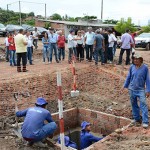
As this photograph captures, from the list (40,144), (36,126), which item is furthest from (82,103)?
(36,126)

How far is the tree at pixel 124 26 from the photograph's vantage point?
Answer: 40125 mm

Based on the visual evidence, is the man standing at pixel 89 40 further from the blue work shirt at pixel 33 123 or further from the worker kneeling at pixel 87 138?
the blue work shirt at pixel 33 123

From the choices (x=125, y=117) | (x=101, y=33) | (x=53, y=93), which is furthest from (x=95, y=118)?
(x=101, y=33)

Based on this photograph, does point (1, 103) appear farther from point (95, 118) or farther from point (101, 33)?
point (101, 33)

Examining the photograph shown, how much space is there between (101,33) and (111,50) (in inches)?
40.0

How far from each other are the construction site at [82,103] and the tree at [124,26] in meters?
28.0

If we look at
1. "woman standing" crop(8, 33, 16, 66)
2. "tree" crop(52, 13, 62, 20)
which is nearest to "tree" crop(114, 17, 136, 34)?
"tree" crop(52, 13, 62, 20)

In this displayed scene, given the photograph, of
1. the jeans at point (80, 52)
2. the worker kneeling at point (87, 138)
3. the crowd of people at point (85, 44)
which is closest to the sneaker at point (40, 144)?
the worker kneeling at point (87, 138)

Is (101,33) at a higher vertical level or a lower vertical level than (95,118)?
higher

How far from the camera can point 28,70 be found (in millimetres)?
12766

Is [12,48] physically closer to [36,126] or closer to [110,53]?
[110,53]

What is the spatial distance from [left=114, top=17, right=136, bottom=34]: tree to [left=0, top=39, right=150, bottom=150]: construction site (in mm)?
27954

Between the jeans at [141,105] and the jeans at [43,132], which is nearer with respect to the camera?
the jeans at [43,132]

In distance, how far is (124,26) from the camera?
40.5 m
